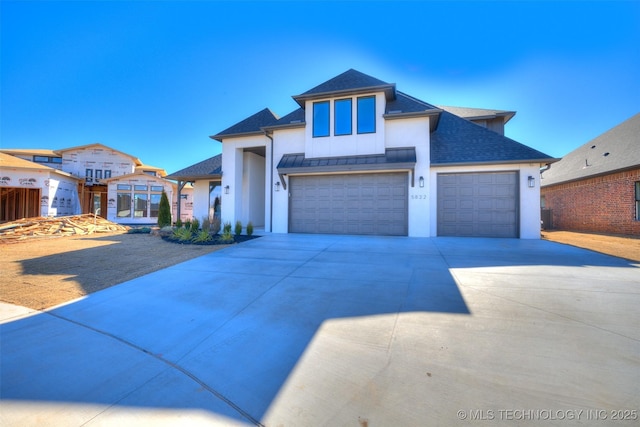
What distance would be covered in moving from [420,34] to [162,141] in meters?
24.5

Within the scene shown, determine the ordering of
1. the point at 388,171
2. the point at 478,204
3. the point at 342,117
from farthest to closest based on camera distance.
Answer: the point at 342,117 < the point at 388,171 < the point at 478,204

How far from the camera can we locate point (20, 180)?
1777 centimetres

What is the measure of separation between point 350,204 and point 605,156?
50.2 ft

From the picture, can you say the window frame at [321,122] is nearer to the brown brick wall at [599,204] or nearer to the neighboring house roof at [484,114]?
the neighboring house roof at [484,114]

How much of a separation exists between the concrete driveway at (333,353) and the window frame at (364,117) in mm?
8081

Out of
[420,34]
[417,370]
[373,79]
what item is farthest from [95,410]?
[420,34]

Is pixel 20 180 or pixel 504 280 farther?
pixel 20 180

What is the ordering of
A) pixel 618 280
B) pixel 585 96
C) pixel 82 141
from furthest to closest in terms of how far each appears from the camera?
pixel 82 141 < pixel 585 96 < pixel 618 280

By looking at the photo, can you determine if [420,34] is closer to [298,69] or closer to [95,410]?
[298,69]

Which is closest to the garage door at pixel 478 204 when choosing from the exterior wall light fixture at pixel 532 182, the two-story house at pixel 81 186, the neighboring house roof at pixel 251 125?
the exterior wall light fixture at pixel 532 182

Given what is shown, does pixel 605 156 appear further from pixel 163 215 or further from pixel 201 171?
pixel 163 215

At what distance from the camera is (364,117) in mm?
11211

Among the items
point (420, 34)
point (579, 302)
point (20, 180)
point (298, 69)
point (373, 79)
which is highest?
point (420, 34)

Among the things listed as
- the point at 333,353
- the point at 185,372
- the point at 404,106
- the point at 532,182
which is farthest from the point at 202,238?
the point at 532,182
